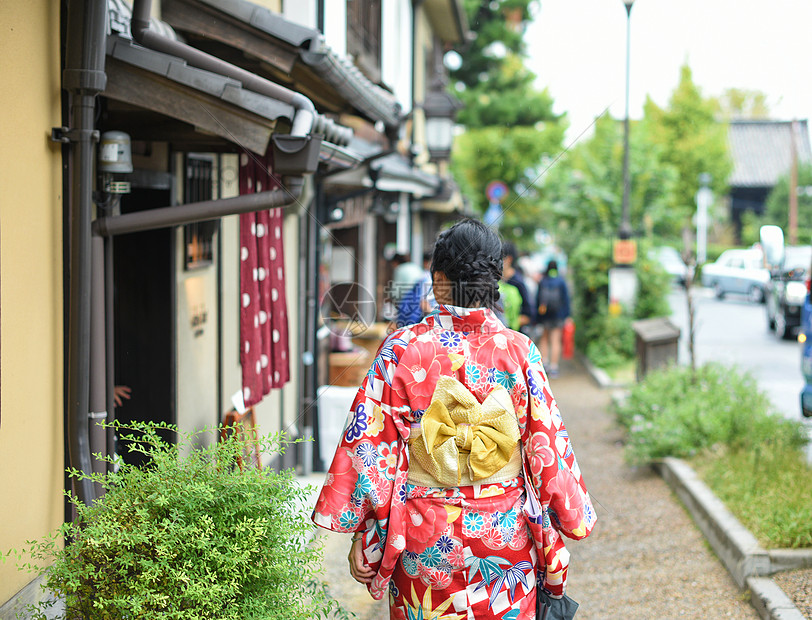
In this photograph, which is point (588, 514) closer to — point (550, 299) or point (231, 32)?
point (231, 32)

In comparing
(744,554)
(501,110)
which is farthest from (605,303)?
(744,554)

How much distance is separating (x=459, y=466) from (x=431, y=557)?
1.04 ft

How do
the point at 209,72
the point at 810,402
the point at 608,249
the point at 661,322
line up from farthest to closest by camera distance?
1. the point at 608,249
2. the point at 661,322
3. the point at 810,402
4. the point at 209,72

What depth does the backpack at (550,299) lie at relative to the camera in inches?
520

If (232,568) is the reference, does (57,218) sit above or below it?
above

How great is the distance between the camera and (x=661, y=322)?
36.2 ft

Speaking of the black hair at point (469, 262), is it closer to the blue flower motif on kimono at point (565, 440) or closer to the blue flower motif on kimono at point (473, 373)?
the blue flower motif on kimono at point (473, 373)

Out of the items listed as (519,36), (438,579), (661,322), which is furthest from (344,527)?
(519,36)

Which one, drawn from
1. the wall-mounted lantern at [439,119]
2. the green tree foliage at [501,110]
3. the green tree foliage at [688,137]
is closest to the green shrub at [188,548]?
the wall-mounted lantern at [439,119]

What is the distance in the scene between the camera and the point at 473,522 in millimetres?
2746

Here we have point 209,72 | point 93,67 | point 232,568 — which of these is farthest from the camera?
point 209,72

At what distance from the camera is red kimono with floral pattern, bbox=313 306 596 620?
2.75 metres

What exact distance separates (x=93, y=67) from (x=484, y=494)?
2267mm

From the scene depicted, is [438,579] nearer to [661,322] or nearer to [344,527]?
[344,527]
